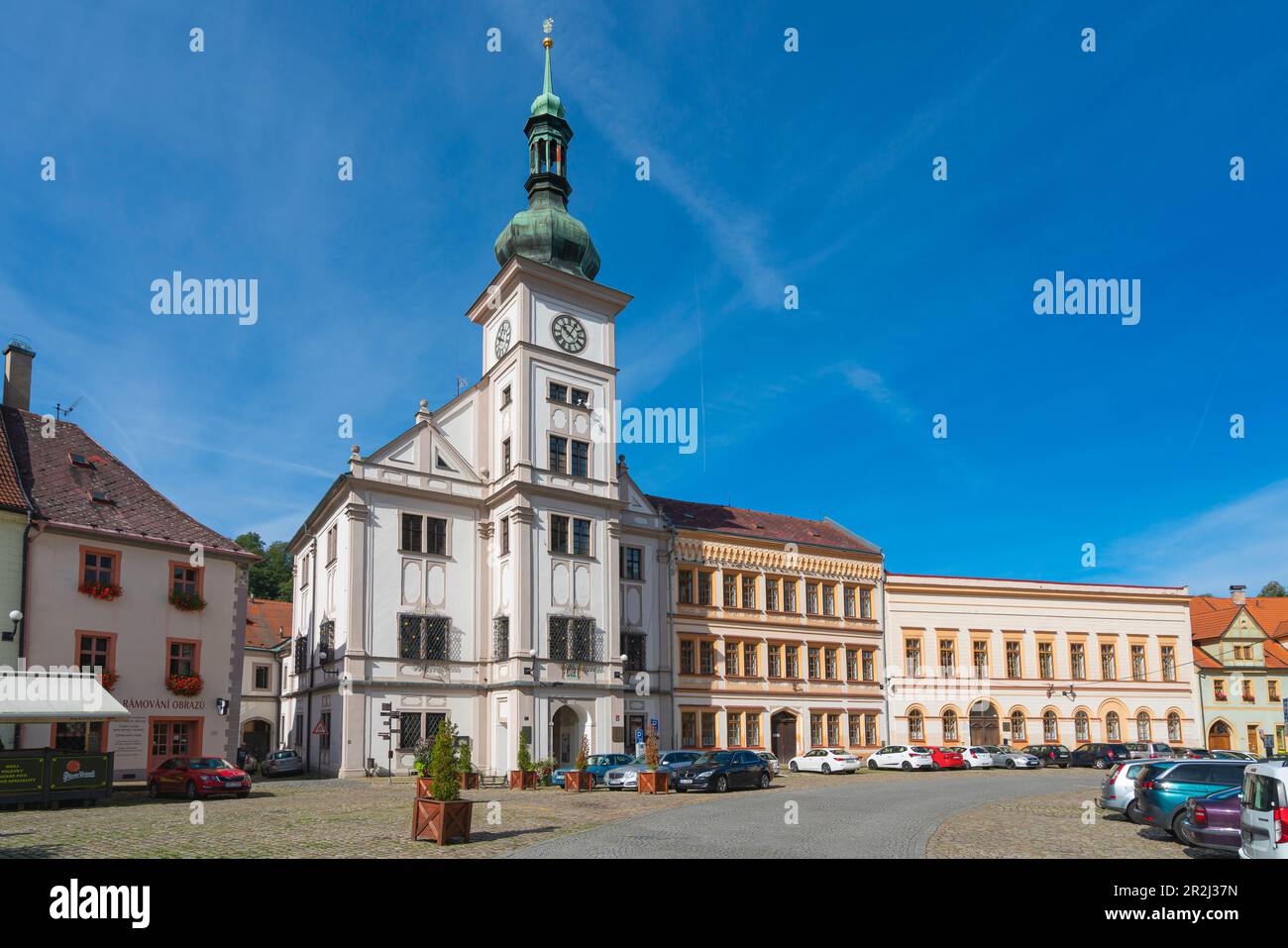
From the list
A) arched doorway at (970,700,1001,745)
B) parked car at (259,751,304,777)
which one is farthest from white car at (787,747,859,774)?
parked car at (259,751,304,777)

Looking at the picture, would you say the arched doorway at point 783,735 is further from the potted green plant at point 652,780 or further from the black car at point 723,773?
the potted green plant at point 652,780

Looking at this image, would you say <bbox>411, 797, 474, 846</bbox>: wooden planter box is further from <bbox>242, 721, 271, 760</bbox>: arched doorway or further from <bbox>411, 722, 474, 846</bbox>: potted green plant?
<bbox>242, 721, 271, 760</bbox>: arched doorway

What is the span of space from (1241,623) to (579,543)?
47.1 metres

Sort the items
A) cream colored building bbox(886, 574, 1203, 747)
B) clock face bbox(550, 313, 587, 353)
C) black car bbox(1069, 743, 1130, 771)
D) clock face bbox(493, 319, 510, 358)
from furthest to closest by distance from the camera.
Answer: cream colored building bbox(886, 574, 1203, 747)
black car bbox(1069, 743, 1130, 771)
clock face bbox(493, 319, 510, 358)
clock face bbox(550, 313, 587, 353)

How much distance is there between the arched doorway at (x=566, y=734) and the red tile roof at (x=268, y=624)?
91.9 ft

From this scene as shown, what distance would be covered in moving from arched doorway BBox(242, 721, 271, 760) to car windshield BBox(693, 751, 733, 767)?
1588 inches

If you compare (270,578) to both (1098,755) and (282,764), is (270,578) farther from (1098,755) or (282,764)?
(1098,755)

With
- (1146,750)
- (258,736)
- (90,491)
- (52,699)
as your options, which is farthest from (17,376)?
(1146,750)

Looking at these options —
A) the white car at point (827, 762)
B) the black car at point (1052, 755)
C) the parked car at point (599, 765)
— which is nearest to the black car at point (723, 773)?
the parked car at point (599, 765)

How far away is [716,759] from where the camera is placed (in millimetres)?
33219

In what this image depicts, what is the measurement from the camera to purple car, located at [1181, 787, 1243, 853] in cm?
1653

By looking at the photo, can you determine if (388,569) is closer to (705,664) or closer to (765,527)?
(705,664)
